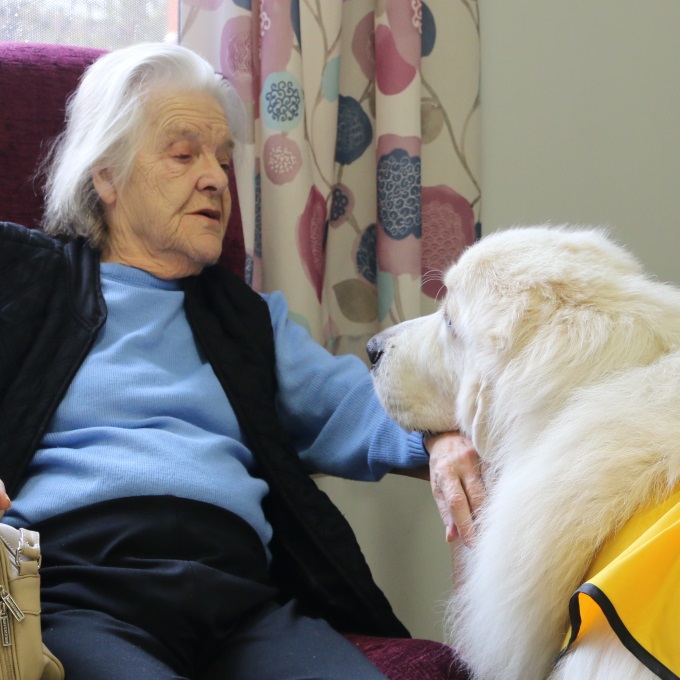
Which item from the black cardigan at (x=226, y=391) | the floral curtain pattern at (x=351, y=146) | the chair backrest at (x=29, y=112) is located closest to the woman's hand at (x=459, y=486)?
the black cardigan at (x=226, y=391)

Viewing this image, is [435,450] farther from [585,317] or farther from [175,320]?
[175,320]

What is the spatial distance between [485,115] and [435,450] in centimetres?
117

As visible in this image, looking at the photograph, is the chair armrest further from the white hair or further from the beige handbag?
the white hair

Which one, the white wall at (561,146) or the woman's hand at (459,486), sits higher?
the white wall at (561,146)

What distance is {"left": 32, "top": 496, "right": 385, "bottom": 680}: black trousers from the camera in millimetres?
1061

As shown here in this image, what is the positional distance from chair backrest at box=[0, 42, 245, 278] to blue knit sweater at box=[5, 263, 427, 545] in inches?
9.6

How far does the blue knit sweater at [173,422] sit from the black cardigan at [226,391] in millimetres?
29

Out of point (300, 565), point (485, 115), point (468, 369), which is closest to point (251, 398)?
point (300, 565)

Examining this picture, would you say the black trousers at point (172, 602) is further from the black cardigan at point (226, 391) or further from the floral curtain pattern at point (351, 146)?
the floral curtain pattern at point (351, 146)

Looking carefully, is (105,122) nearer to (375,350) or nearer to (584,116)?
(375,350)

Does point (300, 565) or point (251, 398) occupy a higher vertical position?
point (251, 398)

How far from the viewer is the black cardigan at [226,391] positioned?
4.16 ft

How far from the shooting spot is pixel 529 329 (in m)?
0.99

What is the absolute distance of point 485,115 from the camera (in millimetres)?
2137
